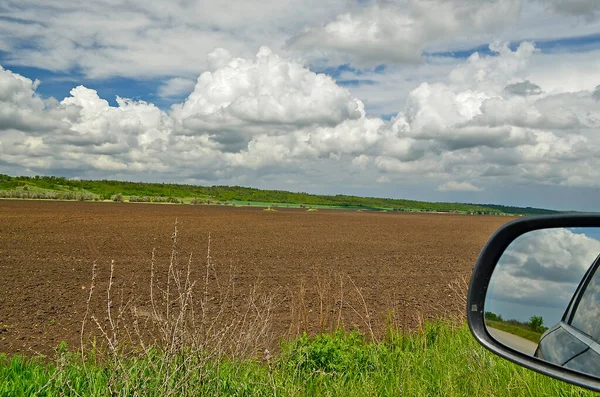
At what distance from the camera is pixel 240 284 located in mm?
15562

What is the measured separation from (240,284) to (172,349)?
11023 millimetres

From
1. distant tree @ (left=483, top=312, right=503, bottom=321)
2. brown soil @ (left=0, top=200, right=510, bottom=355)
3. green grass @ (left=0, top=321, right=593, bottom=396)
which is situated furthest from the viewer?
brown soil @ (left=0, top=200, right=510, bottom=355)

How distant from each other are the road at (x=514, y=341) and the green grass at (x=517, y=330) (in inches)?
0.5

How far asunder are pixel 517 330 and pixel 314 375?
4.30 m

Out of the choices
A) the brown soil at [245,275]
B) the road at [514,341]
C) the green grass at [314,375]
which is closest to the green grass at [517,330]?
the road at [514,341]

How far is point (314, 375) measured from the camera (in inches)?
237

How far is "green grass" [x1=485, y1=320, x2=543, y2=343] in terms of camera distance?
1911mm

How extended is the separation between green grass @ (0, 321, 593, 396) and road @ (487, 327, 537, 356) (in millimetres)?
2375

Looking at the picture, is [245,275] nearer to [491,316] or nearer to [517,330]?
[491,316]

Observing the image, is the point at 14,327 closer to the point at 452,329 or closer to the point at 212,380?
the point at 212,380

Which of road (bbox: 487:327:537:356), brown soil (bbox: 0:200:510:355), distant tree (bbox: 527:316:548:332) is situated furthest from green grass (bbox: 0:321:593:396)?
distant tree (bbox: 527:316:548:332)

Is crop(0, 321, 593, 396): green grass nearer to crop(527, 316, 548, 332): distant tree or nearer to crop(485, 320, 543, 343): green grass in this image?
crop(485, 320, 543, 343): green grass

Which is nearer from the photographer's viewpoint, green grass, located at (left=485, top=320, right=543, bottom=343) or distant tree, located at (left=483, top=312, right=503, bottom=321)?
green grass, located at (left=485, top=320, right=543, bottom=343)

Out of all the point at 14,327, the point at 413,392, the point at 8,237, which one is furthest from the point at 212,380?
the point at 8,237
